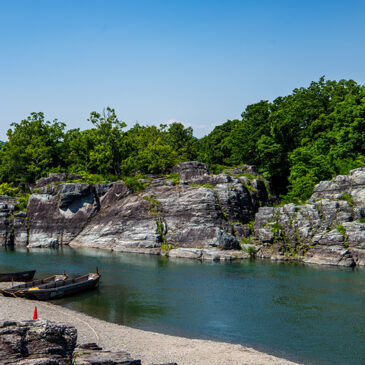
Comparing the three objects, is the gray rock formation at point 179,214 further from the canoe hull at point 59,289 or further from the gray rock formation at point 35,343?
the gray rock formation at point 35,343

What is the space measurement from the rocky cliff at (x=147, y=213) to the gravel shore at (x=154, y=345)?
110 ft

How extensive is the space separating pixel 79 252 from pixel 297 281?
3803cm

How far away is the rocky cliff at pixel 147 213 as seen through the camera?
6731 cm

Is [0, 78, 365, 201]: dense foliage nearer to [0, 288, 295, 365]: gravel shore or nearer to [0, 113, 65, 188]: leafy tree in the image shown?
[0, 113, 65, 188]: leafy tree

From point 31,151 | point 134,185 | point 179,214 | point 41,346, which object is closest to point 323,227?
point 179,214

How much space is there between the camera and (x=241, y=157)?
92625 mm

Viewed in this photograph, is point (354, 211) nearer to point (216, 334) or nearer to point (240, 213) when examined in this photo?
Result: point (240, 213)

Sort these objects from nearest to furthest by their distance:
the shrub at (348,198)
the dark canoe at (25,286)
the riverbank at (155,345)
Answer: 1. the riverbank at (155,345)
2. the dark canoe at (25,286)
3. the shrub at (348,198)

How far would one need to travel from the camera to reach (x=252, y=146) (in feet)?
299

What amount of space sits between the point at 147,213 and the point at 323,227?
31315 mm

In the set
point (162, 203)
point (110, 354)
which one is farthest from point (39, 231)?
point (110, 354)

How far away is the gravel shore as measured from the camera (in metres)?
24.0

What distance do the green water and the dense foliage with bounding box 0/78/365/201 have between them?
90.8 feet

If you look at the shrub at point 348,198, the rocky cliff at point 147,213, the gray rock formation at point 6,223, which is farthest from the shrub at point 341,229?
the gray rock formation at point 6,223
